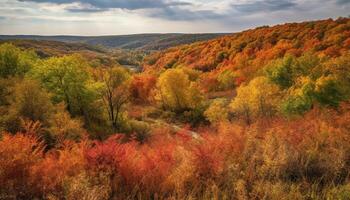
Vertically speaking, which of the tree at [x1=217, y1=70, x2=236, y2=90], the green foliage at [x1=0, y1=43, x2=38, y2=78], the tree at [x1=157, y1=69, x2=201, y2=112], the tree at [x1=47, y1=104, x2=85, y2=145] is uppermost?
the green foliage at [x1=0, y1=43, x2=38, y2=78]

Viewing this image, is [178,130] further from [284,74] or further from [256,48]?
[256,48]

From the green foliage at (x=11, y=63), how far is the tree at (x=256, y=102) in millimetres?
34169

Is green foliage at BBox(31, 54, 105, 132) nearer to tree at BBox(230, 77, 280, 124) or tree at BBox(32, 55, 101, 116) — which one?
tree at BBox(32, 55, 101, 116)

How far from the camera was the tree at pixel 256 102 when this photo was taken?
171 feet

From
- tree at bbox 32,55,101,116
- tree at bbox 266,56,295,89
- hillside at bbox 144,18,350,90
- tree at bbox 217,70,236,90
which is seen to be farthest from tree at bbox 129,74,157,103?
tree at bbox 32,55,101,116

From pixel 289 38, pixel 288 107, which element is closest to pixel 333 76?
pixel 288 107

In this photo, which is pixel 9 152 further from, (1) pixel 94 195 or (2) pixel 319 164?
(2) pixel 319 164

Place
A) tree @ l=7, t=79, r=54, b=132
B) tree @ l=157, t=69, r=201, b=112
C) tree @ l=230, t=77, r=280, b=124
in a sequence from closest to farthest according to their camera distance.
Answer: tree @ l=7, t=79, r=54, b=132 → tree @ l=230, t=77, r=280, b=124 → tree @ l=157, t=69, r=201, b=112

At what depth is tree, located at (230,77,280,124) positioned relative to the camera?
52.0 m

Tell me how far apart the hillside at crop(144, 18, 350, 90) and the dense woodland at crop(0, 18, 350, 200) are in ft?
3.84

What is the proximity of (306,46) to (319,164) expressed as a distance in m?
120

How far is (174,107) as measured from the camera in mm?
74562

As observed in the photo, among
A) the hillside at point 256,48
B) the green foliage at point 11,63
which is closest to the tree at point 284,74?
the hillside at point 256,48

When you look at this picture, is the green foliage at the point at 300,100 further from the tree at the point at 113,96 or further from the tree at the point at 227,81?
Result: the tree at the point at 227,81
